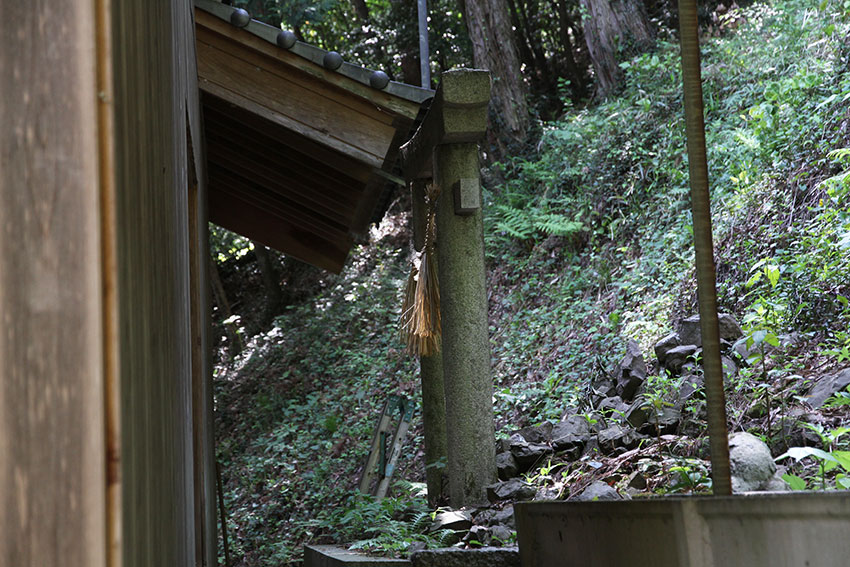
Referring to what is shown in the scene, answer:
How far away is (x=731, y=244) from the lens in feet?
A: 27.3

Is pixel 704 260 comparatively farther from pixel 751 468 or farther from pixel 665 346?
pixel 665 346

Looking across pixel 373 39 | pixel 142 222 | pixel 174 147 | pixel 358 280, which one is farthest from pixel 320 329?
pixel 142 222

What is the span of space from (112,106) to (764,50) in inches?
454

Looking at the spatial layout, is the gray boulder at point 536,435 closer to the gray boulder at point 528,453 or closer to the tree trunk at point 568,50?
the gray boulder at point 528,453

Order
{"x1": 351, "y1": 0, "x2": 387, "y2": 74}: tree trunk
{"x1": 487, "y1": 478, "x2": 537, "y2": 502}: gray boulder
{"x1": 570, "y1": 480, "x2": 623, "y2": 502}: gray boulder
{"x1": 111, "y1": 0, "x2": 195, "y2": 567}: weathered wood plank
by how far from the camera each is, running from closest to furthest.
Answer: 1. {"x1": 111, "y1": 0, "x2": 195, "y2": 567}: weathered wood plank
2. {"x1": 570, "y1": 480, "x2": 623, "y2": 502}: gray boulder
3. {"x1": 487, "y1": 478, "x2": 537, "y2": 502}: gray boulder
4. {"x1": 351, "y1": 0, "x2": 387, "y2": 74}: tree trunk

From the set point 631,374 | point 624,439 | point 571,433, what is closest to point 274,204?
point 631,374

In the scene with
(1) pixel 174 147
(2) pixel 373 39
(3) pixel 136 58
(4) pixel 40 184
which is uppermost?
(2) pixel 373 39

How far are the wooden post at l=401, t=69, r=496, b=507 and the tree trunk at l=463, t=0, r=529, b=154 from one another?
9.61 meters

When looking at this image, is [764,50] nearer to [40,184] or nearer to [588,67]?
[588,67]

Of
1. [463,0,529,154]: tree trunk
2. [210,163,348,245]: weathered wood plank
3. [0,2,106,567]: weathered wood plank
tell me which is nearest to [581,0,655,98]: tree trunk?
[463,0,529,154]: tree trunk

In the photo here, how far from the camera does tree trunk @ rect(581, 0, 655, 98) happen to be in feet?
46.9

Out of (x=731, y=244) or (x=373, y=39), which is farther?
A: (x=373, y=39)

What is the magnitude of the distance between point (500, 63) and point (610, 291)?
6550mm

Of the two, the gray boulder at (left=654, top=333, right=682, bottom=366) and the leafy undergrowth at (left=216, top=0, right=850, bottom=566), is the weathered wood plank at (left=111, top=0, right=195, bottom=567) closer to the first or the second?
the leafy undergrowth at (left=216, top=0, right=850, bottom=566)
